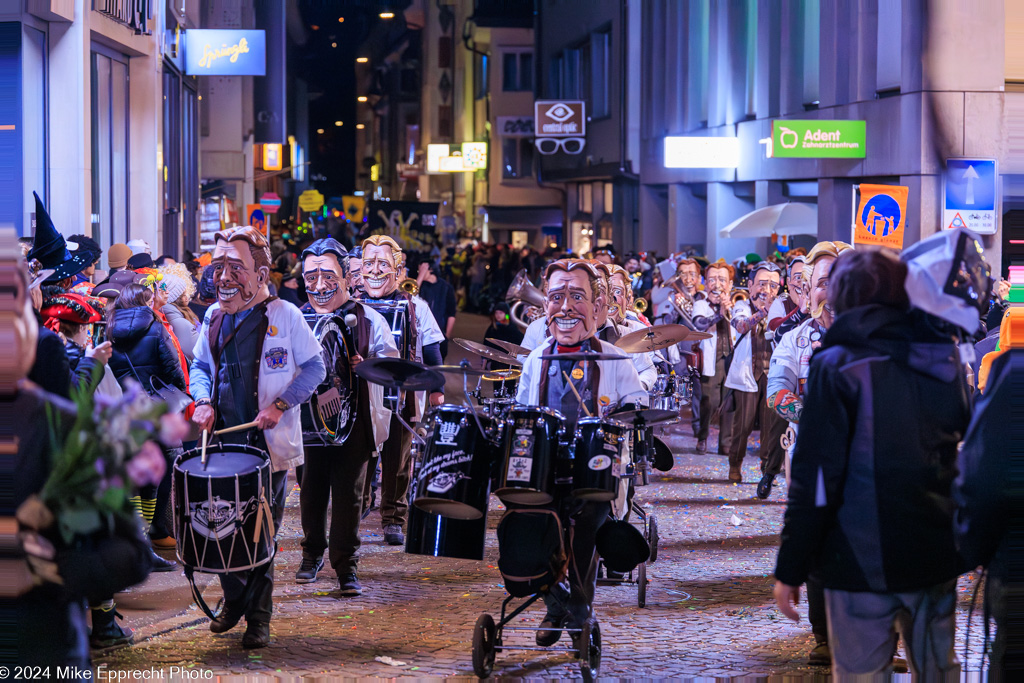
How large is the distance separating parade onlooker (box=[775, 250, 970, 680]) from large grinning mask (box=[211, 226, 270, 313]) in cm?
379

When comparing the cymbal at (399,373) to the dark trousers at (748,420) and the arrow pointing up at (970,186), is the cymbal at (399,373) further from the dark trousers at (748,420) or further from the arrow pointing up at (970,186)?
the arrow pointing up at (970,186)

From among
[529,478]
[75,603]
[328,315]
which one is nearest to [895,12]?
[328,315]

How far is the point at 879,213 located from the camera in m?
11.5

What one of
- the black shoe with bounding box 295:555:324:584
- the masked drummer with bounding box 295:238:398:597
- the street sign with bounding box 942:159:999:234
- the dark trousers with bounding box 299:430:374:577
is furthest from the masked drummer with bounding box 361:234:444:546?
the street sign with bounding box 942:159:999:234

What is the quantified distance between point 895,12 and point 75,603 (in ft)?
64.7

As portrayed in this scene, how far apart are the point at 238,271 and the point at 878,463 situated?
406 centimetres

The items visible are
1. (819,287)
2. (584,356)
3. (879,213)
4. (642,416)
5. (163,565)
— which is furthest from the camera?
(879,213)

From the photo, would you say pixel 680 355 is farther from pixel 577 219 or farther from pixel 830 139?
pixel 577 219

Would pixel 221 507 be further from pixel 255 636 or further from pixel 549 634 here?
pixel 549 634

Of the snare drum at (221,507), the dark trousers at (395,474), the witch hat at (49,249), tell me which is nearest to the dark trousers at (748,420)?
the dark trousers at (395,474)

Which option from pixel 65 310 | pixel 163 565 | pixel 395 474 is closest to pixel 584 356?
pixel 65 310

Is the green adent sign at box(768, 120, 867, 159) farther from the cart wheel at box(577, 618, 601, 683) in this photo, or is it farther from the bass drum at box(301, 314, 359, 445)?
the cart wheel at box(577, 618, 601, 683)

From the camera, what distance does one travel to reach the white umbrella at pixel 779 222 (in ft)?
78.1

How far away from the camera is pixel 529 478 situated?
19.4 ft
